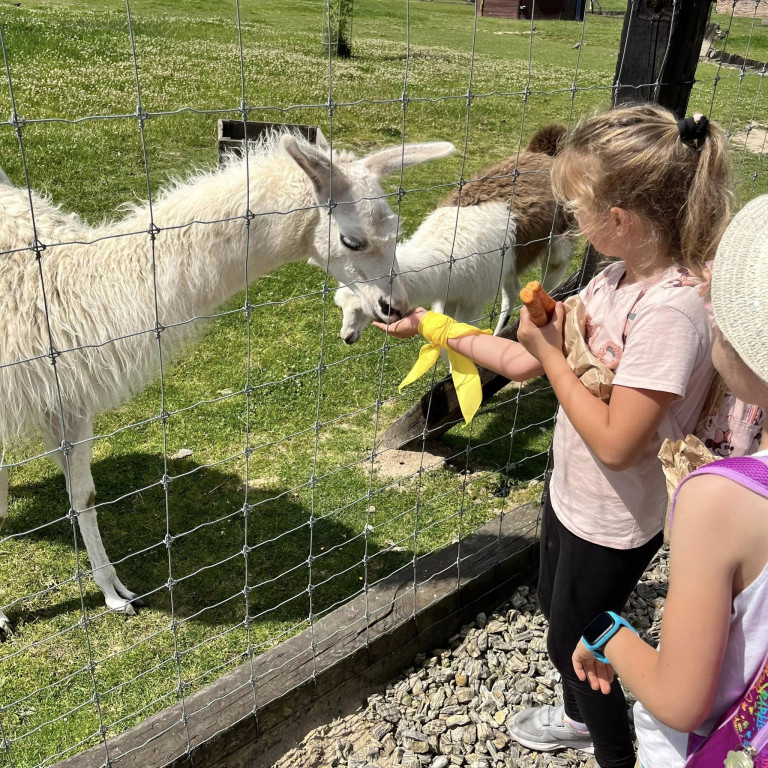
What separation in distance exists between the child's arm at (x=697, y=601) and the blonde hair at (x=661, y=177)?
730 millimetres

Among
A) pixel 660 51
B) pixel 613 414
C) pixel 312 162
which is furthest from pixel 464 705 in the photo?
pixel 660 51

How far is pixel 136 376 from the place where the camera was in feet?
9.25

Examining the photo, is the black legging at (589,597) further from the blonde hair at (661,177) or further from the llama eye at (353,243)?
the llama eye at (353,243)

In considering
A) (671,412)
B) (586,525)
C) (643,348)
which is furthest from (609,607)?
(643,348)

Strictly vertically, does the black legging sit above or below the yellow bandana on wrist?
below

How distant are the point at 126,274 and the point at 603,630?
1.95 m

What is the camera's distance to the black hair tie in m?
1.65

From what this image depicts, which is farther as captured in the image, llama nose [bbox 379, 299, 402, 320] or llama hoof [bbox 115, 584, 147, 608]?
llama nose [bbox 379, 299, 402, 320]

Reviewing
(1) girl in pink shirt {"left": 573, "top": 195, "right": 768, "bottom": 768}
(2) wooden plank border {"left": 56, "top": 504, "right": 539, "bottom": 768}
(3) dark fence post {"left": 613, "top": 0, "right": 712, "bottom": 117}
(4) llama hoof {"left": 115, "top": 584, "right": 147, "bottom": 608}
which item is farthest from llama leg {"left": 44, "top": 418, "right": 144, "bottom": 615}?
(3) dark fence post {"left": 613, "top": 0, "right": 712, "bottom": 117}

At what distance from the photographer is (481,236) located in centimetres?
482

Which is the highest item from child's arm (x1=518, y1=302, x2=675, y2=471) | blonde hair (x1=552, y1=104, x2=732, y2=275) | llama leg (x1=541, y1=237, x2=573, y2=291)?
blonde hair (x1=552, y1=104, x2=732, y2=275)

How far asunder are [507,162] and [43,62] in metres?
9.69

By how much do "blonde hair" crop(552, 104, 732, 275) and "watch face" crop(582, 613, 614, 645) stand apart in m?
0.79

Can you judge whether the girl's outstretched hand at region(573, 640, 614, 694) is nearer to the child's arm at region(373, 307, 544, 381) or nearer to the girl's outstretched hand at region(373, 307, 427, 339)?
the child's arm at region(373, 307, 544, 381)
